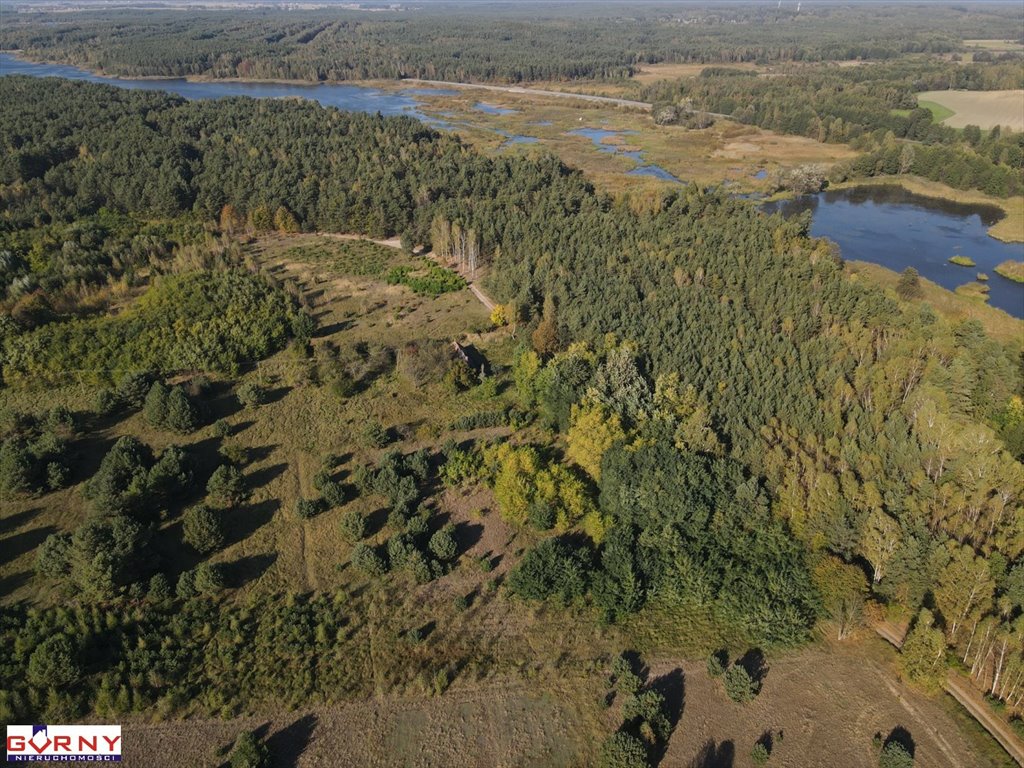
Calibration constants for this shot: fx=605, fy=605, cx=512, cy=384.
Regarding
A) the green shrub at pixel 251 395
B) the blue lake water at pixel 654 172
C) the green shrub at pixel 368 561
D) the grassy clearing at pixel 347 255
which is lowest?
the green shrub at pixel 368 561

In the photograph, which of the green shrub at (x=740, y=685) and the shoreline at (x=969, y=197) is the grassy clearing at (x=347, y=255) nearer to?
the green shrub at (x=740, y=685)

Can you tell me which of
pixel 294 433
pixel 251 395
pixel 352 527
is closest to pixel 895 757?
pixel 352 527

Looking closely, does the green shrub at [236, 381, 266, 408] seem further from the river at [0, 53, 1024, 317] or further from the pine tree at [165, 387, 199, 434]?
the river at [0, 53, 1024, 317]

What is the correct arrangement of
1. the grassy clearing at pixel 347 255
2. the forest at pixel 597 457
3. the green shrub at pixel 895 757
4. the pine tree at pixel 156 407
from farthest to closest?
1. the grassy clearing at pixel 347 255
2. the pine tree at pixel 156 407
3. the forest at pixel 597 457
4. the green shrub at pixel 895 757

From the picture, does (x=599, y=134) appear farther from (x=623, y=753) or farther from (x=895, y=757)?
(x=623, y=753)

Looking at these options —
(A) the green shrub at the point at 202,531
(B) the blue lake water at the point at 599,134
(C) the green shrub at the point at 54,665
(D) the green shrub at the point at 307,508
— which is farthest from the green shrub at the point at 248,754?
(B) the blue lake water at the point at 599,134
